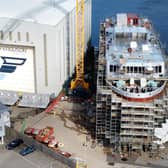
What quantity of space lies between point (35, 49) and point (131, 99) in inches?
541

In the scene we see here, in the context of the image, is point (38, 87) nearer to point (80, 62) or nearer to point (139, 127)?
point (80, 62)

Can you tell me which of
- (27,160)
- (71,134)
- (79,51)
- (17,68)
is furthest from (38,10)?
(27,160)

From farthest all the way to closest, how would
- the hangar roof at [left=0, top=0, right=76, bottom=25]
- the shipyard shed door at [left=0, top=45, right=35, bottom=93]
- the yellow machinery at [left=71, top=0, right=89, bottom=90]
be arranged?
the yellow machinery at [left=71, top=0, right=89, bottom=90] → the hangar roof at [left=0, top=0, right=76, bottom=25] → the shipyard shed door at [left=0, top=45, right=35, bottom=93]

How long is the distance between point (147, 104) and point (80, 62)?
16874mm

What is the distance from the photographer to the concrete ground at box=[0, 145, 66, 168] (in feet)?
118

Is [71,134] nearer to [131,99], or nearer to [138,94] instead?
[131,99]

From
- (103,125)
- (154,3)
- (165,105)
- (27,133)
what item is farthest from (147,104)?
(154,3)

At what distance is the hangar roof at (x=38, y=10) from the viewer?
51531 millimetres

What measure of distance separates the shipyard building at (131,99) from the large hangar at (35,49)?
20.8ft

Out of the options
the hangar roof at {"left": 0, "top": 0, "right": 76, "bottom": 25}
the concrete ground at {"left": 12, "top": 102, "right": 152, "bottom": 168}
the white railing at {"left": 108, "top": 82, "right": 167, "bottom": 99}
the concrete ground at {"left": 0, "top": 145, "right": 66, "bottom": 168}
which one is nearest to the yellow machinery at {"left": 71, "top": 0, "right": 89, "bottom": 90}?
the hangar roof at {"left": 0, "top": 0, "right": 76, "bottom": 25}

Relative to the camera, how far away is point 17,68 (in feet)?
167

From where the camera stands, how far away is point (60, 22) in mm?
50000

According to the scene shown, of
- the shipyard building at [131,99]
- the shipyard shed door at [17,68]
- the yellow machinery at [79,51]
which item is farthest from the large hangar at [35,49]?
the shipyard building at [131,99]

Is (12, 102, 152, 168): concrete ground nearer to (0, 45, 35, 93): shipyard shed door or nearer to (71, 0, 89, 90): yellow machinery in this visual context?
(71, 0, 89, 90): yellow machinery
